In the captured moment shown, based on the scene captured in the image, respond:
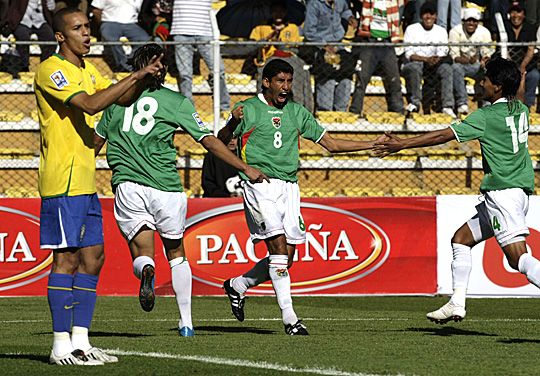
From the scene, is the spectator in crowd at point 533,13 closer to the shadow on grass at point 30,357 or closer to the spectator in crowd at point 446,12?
the spectator in crowd at point 446,12

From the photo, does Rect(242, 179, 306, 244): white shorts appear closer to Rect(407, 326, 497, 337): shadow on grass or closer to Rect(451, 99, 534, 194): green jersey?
Rect(407, 326, 497, 337): shadow on grass

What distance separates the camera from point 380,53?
1745cm

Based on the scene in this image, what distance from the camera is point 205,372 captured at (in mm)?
7043

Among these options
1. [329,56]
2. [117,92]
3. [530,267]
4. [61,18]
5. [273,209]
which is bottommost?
[530,267]

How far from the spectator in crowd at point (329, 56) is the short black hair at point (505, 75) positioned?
725 cm

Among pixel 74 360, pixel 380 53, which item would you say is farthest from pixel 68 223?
pixel 380 53

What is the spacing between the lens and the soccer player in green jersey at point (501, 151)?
31.5 feet

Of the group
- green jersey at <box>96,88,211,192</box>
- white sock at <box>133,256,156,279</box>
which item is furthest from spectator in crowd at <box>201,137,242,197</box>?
white sock at <box>133,256,156,279</box>

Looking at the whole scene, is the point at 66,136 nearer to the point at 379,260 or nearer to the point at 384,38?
the point at 379,260

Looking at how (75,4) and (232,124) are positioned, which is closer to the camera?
(232,124)

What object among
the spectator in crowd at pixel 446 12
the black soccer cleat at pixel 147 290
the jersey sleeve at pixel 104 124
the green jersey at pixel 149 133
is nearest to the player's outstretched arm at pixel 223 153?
the green jersey at pixel 149 133

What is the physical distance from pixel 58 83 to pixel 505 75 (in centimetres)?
386

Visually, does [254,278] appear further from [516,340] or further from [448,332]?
[516,340]

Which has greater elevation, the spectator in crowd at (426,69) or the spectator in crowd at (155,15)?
the spectator in crowd at (155,15)
